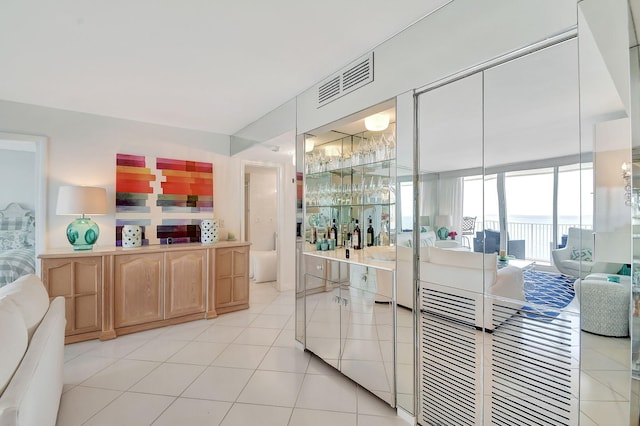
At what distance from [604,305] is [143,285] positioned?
153 inches

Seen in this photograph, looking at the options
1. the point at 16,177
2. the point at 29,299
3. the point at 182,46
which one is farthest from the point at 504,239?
the point at 16,177

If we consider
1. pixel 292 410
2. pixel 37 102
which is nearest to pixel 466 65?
pixel 292 410

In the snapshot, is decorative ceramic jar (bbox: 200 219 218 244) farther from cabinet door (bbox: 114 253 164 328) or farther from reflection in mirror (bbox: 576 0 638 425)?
reflection in mirror (bbox: 576 0 638 425)

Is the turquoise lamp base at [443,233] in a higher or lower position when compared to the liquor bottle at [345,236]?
higher

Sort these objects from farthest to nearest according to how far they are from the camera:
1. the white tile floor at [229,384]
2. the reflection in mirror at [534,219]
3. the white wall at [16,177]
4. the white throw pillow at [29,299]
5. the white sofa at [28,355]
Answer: the white wall at [16,177] → the white throw pillow at [29,299] → the reflection in mirror at [534,219] → the white tile floor at [229,384] → the white sofa at [28,355]

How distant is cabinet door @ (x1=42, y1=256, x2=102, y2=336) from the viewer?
9.66 ft

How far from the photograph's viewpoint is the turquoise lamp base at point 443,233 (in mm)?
1802

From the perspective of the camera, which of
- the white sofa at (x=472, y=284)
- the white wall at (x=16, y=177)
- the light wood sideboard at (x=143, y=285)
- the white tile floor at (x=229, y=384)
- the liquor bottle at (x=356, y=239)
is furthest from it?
the white wall at (x=16, y=177)

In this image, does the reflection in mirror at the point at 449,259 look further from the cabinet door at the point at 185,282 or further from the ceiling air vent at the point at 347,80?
the cabinet door at the point at 185,282

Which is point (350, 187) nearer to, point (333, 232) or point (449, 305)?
point (333, 232)

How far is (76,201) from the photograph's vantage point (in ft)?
10.4

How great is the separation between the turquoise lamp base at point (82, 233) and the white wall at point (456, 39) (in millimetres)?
3145

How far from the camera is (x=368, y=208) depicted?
254cm

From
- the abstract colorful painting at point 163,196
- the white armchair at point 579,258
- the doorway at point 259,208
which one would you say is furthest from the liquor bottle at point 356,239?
the doorway at point 259,208
